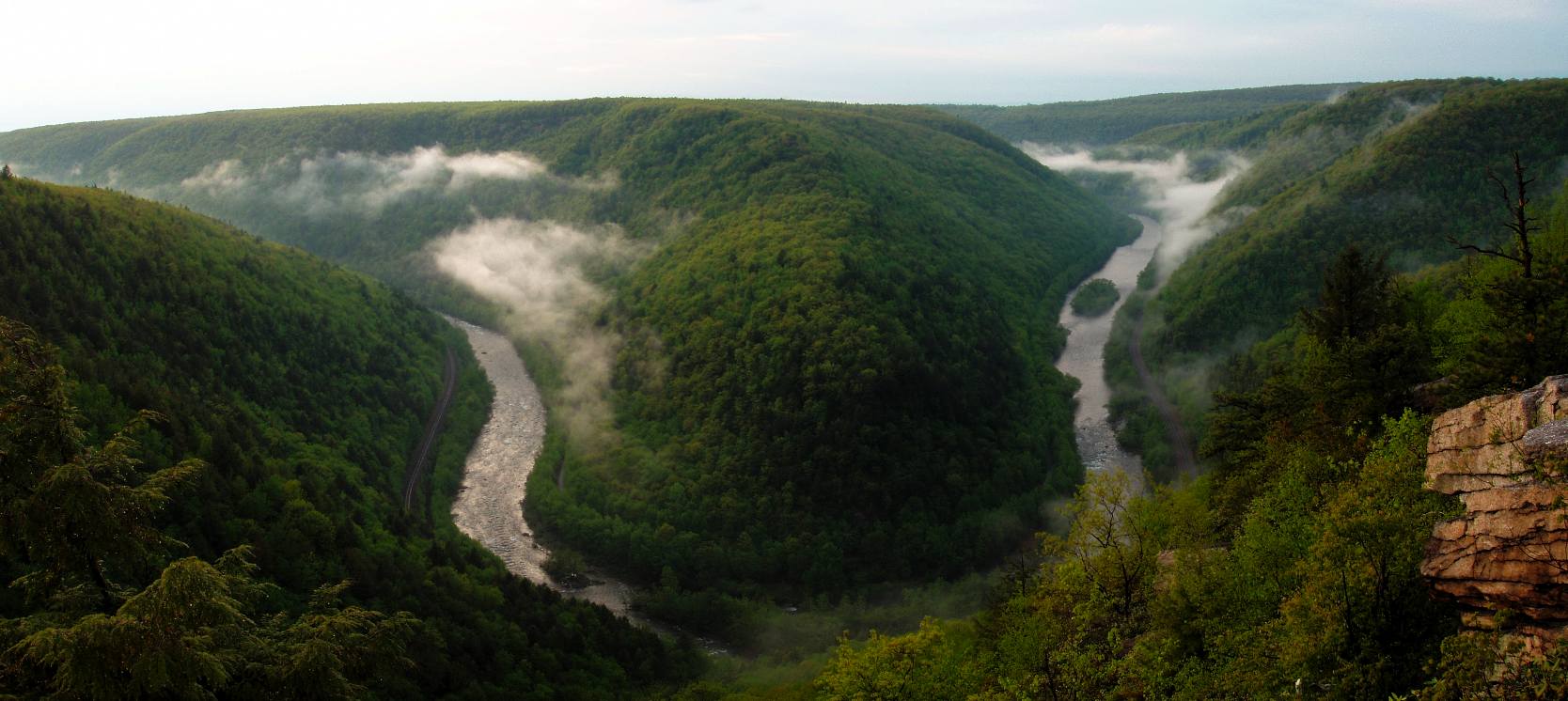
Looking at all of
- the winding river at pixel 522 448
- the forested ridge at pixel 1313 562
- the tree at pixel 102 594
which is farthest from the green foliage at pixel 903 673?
the winding river at pixel 522 448

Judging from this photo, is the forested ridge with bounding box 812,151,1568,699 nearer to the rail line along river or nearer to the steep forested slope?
the rail line along river

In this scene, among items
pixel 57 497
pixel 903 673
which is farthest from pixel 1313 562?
pixel 57 497

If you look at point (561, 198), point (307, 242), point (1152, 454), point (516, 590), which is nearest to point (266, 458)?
point (516, 590)

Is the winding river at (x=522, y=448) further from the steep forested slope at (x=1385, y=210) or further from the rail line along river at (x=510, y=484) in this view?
the steep forested slope at (x=1385, y=210)

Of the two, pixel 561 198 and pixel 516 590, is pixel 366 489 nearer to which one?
pixel 516 590

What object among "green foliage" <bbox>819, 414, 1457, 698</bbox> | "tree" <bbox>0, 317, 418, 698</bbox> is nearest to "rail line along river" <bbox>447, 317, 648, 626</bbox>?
"green foliage" <bbox>819, 414, 1457, 698</bbox>
